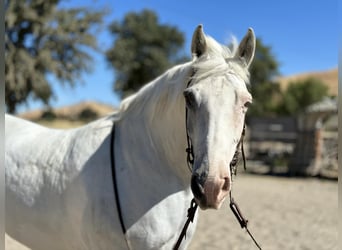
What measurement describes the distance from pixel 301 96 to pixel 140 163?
128 ft

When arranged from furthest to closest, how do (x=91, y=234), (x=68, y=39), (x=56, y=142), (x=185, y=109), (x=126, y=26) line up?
(x=126, y=26) < (x=68, y=39) < (x=56, y=142) < (x=91, y=234) < (x=185, y=109)

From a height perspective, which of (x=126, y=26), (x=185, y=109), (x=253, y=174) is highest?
(x=126, y=26)

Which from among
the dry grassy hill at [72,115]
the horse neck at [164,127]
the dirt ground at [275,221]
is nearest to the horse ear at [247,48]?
the horse neck at [164,127]

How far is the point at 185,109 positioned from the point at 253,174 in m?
13.2

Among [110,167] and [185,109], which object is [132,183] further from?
[185,109]

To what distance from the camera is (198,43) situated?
1.93m

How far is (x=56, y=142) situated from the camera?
2.45 meters

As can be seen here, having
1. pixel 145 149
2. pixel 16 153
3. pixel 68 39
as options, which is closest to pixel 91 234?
pixel 145 149

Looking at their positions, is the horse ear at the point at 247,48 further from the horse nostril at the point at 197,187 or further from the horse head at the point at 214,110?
the horse nostril at the point at 197,187

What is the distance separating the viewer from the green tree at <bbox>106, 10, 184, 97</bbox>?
84.4 feet

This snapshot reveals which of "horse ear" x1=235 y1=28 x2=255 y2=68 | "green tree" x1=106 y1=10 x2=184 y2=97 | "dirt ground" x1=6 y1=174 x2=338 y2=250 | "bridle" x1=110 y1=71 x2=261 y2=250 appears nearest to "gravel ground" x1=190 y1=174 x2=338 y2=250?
"dirt ground" x1=6 y1=174 x2=338 y2=250

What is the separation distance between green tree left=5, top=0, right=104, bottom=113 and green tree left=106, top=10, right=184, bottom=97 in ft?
25.5

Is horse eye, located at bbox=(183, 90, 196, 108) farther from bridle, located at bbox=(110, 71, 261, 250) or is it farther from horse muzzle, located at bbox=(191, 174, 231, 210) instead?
horse muzzle, located at bbox=(191, 174, 231, 210)

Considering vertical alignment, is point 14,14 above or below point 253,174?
above
